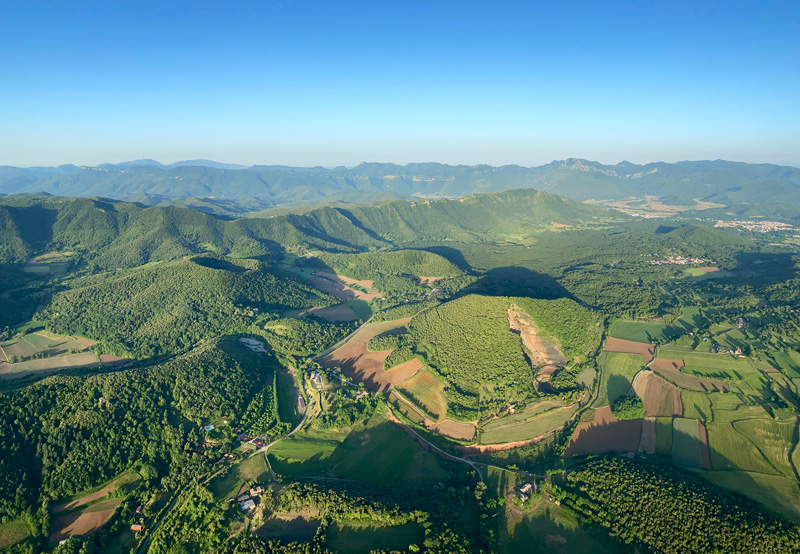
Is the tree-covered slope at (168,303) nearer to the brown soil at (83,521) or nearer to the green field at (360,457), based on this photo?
the brown soil at (83,521)

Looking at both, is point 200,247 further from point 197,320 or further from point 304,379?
point 304,379

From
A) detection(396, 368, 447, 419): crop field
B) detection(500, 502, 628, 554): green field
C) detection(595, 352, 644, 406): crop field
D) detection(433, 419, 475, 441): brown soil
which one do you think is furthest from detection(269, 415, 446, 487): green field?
detection(595, 352, 644, 406): crop field

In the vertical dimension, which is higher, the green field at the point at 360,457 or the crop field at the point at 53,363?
the crop field at the point at 53,363

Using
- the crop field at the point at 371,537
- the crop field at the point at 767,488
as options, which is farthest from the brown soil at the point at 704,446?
the crop field at the point at 371,537

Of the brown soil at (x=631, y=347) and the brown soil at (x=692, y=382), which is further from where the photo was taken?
the brown soil at (x=631, y=347)

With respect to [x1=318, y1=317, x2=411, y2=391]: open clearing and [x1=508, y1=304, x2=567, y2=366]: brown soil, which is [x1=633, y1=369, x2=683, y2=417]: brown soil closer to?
[x1=508, y1=304, x2=567, y2=366]: brown soil

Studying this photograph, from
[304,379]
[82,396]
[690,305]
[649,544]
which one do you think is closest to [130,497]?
[82,396]

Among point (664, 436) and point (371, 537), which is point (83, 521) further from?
point (664, 436)
